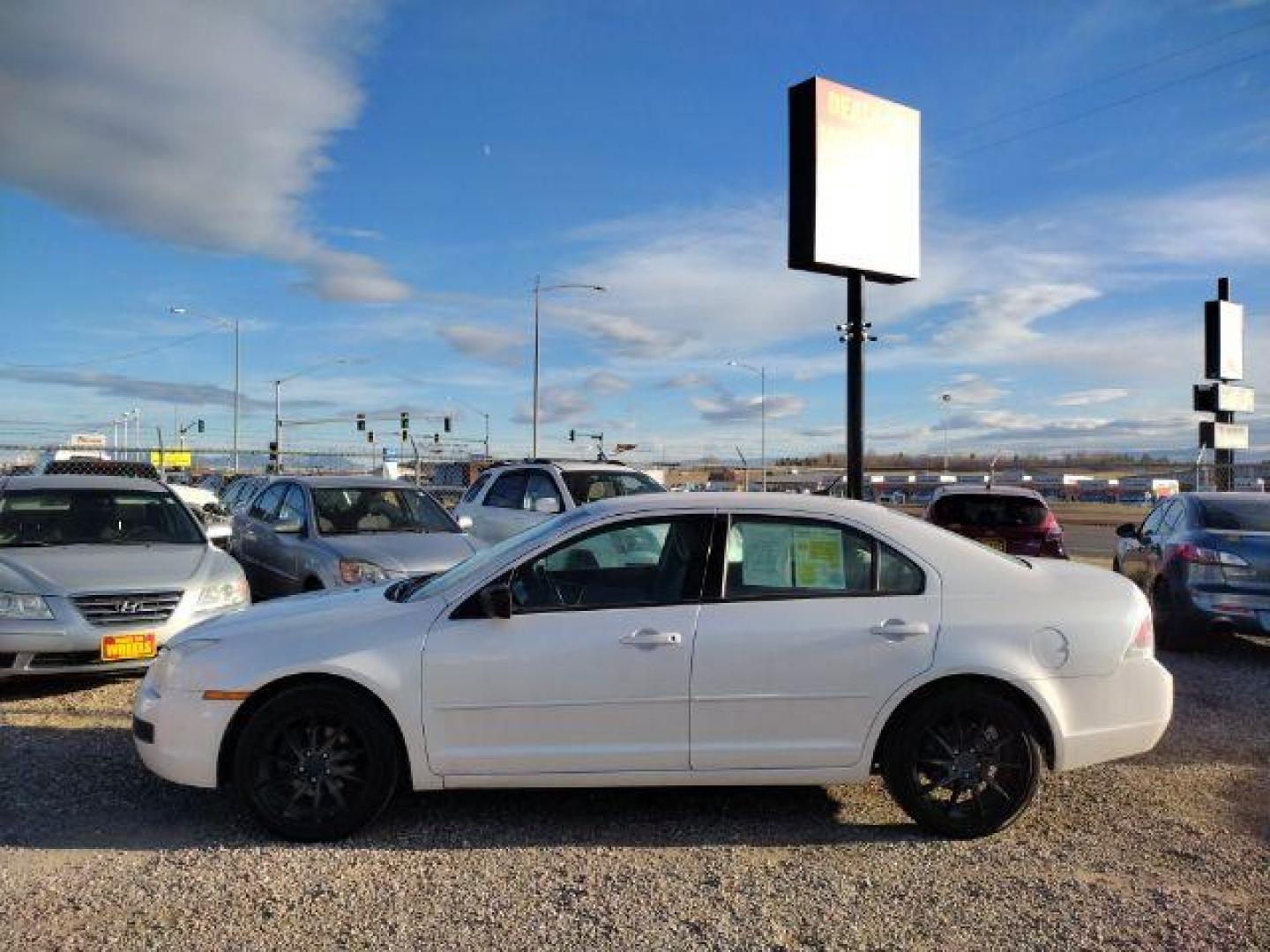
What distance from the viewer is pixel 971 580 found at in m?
4.85

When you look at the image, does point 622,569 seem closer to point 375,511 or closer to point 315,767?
point 315,767

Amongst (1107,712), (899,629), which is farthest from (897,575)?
(1107,712)

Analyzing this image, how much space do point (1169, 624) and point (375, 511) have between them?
7.34 m

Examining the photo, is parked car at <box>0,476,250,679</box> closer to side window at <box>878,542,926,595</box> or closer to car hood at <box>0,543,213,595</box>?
car hood at <box>0,543,213,595</box>

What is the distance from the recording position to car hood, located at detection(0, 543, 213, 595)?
721cm

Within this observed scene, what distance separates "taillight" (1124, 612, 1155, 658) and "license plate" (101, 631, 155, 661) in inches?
237

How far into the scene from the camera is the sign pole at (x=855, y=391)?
1855 centimetres

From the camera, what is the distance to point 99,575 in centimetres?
746

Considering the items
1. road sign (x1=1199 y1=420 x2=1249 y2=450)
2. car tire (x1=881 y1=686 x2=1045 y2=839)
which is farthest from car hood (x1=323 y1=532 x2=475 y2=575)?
road sign (x1=1199 y1=420 x2=1249 y2=450)

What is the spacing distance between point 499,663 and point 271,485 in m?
8.14

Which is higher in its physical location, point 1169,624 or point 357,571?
point 357,571

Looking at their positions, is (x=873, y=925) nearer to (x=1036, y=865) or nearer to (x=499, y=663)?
(x=1036, y=865)

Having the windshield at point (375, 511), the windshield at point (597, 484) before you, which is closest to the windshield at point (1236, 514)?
the windshield at point (597, 484)

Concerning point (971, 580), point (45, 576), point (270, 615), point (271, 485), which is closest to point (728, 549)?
point (971, 580)
